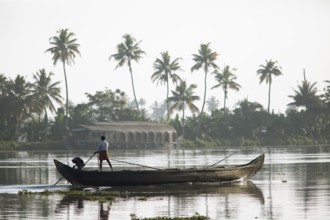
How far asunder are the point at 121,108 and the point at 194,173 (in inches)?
3408

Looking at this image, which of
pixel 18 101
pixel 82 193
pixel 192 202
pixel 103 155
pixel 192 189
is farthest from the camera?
pixel 18 101

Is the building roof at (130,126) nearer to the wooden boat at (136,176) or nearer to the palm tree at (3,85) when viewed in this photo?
the palm tree at (3,85)

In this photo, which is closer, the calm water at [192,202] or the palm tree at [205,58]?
the calm water at [192,202]

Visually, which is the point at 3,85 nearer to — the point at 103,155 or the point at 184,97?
the point at 184,97

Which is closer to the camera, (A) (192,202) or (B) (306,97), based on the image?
(A) (192,202)

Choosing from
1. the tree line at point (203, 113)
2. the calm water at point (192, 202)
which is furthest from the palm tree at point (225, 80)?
the calm water at point (192, 202)

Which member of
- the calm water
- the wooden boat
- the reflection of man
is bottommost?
the reflection of man

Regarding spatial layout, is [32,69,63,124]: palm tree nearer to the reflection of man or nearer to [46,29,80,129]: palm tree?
[46,29,80,129]: palm tree

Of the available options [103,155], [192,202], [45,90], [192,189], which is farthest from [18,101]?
[192,202]

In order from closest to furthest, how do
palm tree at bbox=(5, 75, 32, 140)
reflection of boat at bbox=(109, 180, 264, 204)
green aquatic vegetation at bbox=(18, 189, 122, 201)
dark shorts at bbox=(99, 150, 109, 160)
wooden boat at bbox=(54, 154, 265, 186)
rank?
green aquatic vegetation at bbox=(18, 189, 122, 201), reflection of boat at bbox=(109, 180, 264, 204), wooden boat at bbox=(54, 154, 265, 186), dark shorts at bbox=(99, 150, 109, 160), palm tree at bbox=(5, 75, 32, 140)

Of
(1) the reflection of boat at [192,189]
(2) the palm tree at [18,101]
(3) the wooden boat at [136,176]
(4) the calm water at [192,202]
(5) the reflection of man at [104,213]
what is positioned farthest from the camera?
(2) the palm tree at [18,101]

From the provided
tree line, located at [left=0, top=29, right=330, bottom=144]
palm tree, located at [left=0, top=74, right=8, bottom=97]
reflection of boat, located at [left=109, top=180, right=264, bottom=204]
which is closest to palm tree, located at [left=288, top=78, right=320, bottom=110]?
tree line, located at [left=0, top=29, right=330, bottom=144]

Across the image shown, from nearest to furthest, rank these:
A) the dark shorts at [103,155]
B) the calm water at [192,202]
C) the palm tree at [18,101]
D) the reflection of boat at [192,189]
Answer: the calm water at [192,202], the reflection of boat at [192,189], the dark shorts at [103,155], the palm tree at [18,101]

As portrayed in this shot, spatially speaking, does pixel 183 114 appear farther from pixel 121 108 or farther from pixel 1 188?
pixel 1 188
